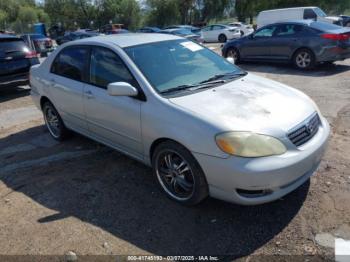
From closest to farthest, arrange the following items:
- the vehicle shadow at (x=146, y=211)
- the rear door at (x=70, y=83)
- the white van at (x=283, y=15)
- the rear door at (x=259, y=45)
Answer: the vehicle shadow at (x=146, y=211), the rear door at (x=70, y=83), the rear door at (x=259, y=45), the white van at (x=283, y=15)

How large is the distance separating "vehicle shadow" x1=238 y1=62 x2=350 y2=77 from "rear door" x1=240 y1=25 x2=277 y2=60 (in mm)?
370

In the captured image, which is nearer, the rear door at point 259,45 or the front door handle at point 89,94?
the front door handle at point 89,94

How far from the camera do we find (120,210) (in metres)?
3.53

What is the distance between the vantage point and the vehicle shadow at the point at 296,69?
9.83 metres

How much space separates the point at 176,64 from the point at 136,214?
1.76 metres

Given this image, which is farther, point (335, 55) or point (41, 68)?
point (335, 55)

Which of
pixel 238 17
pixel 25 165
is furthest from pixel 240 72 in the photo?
pixel 238 17

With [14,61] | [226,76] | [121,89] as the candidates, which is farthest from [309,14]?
[121,89]

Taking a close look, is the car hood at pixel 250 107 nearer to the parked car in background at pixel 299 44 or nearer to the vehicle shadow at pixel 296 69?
the vehicle shadow at pixel 296 69

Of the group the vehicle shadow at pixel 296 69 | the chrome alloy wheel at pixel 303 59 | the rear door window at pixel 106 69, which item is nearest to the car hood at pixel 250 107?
the rear door window at pixel 106 69

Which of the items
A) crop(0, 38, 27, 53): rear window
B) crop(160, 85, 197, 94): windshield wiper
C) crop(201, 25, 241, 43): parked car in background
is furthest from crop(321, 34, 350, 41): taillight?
crop(201, 25, 241, 43): parked car in background

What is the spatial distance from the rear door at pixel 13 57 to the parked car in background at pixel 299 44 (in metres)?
7.09

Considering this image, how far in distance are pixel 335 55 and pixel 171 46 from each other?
729 centimetres

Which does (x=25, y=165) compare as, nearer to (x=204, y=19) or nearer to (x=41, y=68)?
(x=41, y=68)
